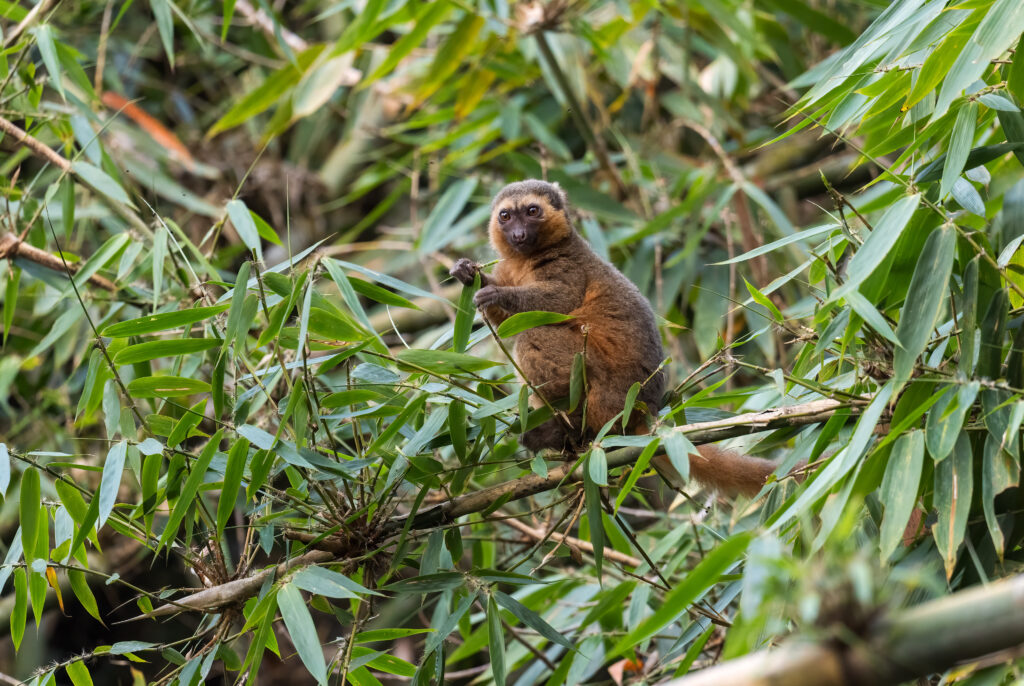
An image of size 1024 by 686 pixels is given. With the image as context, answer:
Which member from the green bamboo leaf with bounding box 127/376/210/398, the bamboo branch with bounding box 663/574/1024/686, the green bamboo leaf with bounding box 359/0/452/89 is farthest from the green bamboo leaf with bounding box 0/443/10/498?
the green bamboo leaf with bounding box 359/0/452/89

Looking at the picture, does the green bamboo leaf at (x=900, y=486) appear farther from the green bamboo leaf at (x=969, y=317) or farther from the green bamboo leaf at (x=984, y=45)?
the green bamboo leaf at (x=984, y=45)

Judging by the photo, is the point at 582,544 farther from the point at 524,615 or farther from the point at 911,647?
the point at 911,647

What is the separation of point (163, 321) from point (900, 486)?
1.97 meters

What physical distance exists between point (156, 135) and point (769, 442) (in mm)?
4987

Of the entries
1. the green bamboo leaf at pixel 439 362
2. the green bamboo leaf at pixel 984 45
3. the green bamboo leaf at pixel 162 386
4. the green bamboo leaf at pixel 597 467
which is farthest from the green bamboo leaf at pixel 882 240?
the green bamboo leaf at pixel 162 386

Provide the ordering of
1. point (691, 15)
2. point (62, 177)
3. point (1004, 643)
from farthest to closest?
point (691, 15) < point (62, 177) < point (1004, 643)

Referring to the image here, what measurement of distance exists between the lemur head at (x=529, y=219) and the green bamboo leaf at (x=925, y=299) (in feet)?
6.66

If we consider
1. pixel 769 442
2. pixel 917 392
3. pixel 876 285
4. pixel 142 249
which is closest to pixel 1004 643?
pixel 917 392

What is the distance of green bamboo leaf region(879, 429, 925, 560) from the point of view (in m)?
2.11

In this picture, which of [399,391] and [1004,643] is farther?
[399,391]

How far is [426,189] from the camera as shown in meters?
7.86

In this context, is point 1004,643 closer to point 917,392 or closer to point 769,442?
point 917,392

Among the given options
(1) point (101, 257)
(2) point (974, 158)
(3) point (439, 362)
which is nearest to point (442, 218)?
(1) point (101, 257)

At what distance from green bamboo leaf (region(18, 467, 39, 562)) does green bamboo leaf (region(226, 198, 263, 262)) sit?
89 cm
